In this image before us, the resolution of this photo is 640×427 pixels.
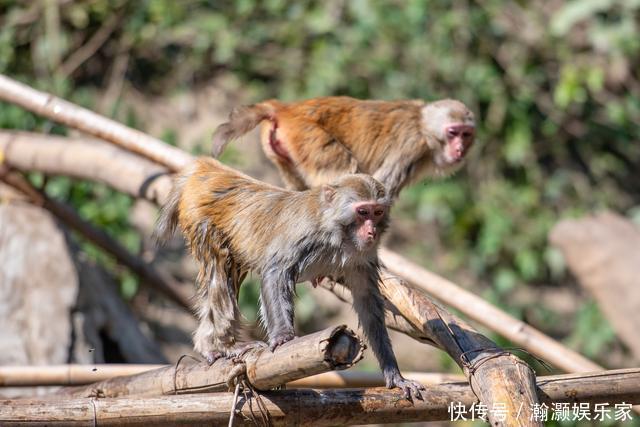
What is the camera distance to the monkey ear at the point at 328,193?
487 centimetres

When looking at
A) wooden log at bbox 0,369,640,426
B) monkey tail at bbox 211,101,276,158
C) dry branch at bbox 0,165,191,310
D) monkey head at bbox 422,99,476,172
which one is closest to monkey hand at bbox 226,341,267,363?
wooden log at bbox 0,369,640,426

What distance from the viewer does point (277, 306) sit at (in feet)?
15.4

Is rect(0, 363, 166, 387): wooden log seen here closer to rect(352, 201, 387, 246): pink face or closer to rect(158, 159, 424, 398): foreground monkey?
rect(158, 159, 424, 398): foreground monkey

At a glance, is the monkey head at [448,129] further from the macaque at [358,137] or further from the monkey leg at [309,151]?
the monkey leg at [309,151]

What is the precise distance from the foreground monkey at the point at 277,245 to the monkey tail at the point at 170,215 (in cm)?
9

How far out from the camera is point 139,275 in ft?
28.3

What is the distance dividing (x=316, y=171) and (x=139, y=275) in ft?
8.42

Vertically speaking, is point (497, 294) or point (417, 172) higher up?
point (417, 172)

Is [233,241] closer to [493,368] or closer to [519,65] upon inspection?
[493,368]

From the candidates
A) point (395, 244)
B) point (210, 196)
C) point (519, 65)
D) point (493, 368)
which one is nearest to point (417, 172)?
point (210, 196)

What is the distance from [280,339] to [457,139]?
3208 millimetres

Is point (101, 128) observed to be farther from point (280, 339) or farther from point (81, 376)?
point (280, 339)

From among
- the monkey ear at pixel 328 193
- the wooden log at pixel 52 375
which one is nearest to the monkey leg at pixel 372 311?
the monkey ear at pixel 328 193

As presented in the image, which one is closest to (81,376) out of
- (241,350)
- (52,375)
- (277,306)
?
(52,375)
